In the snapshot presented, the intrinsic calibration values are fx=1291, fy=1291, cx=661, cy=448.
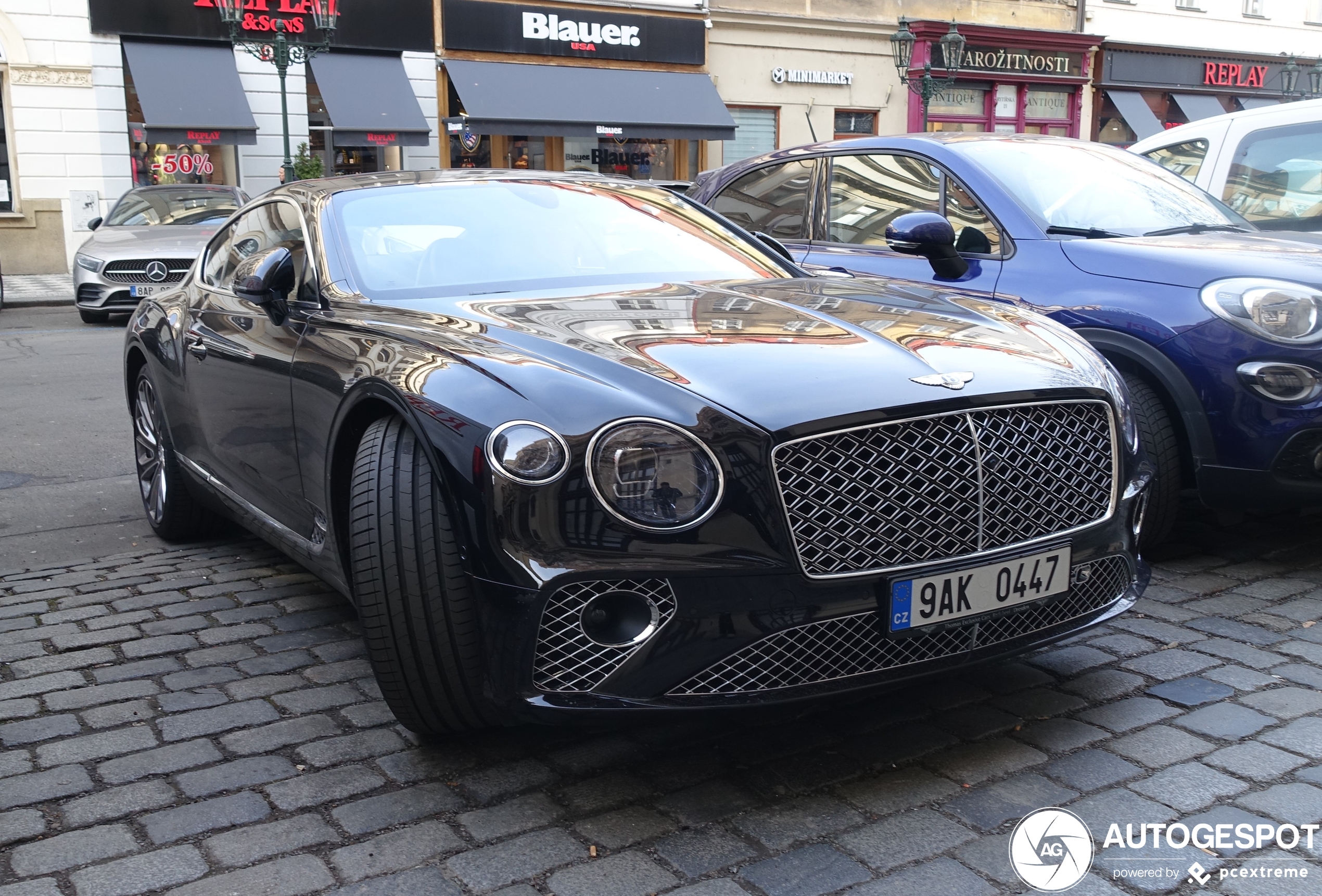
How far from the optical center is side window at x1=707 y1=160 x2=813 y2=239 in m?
6.40

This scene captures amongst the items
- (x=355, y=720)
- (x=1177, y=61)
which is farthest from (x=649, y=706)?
(x=1177, y=61)

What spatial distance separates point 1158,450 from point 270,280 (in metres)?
2.96

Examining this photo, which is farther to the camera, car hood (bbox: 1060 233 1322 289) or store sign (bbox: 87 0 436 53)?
store sign (bbox: 87 0 436 53)

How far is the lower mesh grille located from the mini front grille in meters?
13.2

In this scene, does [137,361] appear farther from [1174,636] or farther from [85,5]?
[85,5]

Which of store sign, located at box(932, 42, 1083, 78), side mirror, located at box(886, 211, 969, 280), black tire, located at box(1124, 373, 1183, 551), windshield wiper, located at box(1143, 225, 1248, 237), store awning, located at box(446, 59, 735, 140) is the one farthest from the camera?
store sign, located at box(932, 42, 1083, 78)

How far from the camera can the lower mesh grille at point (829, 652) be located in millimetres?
2686

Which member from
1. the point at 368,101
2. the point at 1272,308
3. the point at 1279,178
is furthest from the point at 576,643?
the point at 368,101

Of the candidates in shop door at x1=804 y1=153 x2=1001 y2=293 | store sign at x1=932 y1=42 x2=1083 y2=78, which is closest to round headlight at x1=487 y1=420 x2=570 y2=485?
shop door at x1=804 y1=153 x2=1001 y2=293

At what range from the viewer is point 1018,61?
29500 millimetres

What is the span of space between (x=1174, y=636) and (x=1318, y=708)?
1.99 ft

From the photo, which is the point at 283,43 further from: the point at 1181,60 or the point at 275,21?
the point at 1181,60

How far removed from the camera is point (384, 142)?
72.0 feet

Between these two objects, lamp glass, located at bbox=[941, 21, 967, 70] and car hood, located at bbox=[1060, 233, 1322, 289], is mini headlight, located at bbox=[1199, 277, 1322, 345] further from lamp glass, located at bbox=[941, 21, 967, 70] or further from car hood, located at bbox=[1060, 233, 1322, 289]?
lamp glass, located at bbox=[941, 21, 967, 70]
